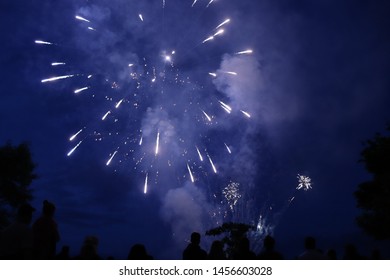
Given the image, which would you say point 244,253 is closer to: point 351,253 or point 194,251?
point 194,251

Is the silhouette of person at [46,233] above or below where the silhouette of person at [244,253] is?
above

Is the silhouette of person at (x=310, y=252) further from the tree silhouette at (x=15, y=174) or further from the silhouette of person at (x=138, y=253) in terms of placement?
the tree silhouette at (x=15, y=174)

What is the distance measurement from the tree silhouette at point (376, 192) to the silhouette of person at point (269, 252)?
17.1 m

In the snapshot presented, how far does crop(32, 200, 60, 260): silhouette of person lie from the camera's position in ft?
24.4

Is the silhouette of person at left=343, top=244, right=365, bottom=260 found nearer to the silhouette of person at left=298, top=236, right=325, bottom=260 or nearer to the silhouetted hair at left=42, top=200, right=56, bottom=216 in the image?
the silhouette of person at left=298, top=236, right=325, bottom=260

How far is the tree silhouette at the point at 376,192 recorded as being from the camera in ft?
71.1

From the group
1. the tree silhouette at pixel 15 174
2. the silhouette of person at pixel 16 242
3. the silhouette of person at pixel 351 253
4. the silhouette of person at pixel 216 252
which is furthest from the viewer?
the tree silhouette at pixel 15 174

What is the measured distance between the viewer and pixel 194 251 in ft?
25.6

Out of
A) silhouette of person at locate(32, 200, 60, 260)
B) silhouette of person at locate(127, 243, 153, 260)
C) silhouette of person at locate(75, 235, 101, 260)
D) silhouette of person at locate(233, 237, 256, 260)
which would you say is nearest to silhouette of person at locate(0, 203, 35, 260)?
silhouette of person at locate(75, 235, 101, 260)

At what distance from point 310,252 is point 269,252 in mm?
836

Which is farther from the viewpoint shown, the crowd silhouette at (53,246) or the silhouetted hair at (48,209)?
the silhouetted hair at (48,209)

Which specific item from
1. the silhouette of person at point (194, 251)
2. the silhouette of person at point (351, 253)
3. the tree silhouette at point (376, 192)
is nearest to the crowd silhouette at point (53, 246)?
the silhouette of person at point (194, 251)

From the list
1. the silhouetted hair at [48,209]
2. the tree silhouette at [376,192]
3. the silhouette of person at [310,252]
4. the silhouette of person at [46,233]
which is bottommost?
the silhouette of person at [310,252]
